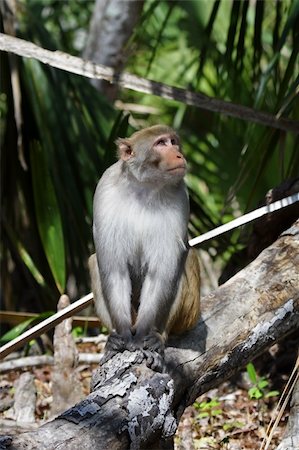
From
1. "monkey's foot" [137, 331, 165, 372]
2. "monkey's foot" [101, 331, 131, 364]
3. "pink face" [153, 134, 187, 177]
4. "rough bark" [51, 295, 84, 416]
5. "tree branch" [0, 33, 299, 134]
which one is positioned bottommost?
"rough bark" [51, 295, 84, 416]

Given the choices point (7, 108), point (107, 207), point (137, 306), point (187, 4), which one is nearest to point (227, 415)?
point (137, 306)

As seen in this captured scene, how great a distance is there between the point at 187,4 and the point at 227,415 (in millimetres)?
4433

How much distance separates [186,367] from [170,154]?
0.98m

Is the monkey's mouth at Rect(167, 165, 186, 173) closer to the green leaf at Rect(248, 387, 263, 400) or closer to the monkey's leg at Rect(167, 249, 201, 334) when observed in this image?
the monkey's leg at Rect(167, 249, 201, 334)

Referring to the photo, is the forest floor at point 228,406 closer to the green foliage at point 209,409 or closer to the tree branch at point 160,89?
the green foliage at point 209,409

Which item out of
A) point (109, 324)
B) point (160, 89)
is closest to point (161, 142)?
point (160, 89)

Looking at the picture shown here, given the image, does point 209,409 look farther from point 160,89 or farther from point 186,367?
point 160,89

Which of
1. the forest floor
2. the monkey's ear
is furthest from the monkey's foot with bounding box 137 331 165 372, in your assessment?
the monkey's ear

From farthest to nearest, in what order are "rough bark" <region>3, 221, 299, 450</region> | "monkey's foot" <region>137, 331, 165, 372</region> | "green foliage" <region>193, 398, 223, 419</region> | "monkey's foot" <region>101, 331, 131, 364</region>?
1. "green foliage" <region>193, 398, 223, 419</region>
2. "monkey's foot" <region>101, 331, 131, 364</region>
3. "monkey's foot" <region>137, 331, 165, 372</region>
4. "rough bark" <region>3, 221, 299, 450</region>

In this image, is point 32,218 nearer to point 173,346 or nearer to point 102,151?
point 102,151

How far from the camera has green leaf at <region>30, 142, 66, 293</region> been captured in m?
4.96

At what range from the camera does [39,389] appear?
5160mm

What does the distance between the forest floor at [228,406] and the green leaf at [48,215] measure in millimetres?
686

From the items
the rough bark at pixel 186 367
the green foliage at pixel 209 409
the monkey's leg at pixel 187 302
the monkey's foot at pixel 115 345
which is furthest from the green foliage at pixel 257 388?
the monkey's foot at pixel 115 345
